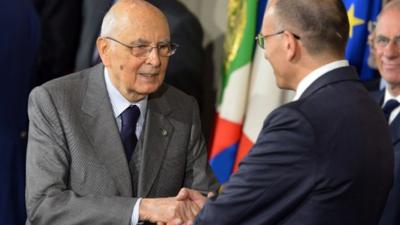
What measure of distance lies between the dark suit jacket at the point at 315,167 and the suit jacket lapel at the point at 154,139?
0.57 meters

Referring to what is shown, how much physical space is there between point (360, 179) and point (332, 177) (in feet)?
0.33

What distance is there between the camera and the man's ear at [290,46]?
2.51 meters

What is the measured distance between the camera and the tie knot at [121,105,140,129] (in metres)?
3.08

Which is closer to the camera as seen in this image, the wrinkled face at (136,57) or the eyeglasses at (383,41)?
the wrinkled face at (136,57)

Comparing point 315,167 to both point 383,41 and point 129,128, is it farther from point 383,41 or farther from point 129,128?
point 383,41

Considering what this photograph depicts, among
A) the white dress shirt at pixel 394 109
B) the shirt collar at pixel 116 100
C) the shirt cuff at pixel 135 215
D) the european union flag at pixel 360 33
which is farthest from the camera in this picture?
the european union flag at pixel 360 33

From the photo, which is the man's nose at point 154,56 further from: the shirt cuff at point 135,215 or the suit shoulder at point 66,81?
the shirt cuff at point 135,215

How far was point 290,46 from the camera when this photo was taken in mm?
2512

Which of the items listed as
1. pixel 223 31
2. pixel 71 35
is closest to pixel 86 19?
pixel 71 35

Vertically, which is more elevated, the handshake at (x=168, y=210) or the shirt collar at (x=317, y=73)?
the shirt collar at (x=317, y=73)

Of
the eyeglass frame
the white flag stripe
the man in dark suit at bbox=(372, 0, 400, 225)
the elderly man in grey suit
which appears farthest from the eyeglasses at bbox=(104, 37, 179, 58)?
the white flag stripe

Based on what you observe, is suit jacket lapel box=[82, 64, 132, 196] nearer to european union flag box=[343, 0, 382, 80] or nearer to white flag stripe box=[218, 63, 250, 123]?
white flag stripe box=[218, 63, 250, 123]

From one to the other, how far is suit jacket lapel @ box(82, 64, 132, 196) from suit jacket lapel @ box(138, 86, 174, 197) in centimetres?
7

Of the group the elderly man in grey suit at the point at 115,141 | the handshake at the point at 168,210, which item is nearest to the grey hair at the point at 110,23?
the elderly man in grey suit at the point at 115,141
